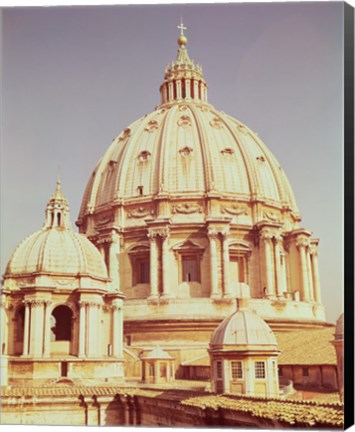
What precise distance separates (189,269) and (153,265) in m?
2.31

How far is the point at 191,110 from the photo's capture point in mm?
48344

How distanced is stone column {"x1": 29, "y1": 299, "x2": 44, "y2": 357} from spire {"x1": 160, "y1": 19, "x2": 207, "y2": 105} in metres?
24.8

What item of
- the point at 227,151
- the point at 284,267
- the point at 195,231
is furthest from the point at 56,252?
the point at 284,267

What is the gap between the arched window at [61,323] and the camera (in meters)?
32.5

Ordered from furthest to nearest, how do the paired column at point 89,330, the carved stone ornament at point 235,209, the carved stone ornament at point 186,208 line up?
the carved stone ornament at point 235,209 < the carved stone ornament at point 186,208 < the paired column at point 89,330

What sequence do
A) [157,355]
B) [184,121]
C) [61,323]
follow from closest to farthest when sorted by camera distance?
[61,323] → [157,355] → [184,121]

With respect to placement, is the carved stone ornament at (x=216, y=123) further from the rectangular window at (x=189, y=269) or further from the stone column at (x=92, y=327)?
the stone column at (x=92, y=327)

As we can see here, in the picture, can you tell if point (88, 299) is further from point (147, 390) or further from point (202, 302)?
point (202, 302)

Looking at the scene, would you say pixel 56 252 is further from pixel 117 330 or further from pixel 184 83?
pixel 184 83

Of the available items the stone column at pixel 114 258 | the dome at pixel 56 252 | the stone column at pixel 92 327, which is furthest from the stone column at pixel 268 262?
the stone column at pixel 92 327

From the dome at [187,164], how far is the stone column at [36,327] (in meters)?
14.2

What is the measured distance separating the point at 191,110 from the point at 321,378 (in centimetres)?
2564

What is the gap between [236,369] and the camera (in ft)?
81.7

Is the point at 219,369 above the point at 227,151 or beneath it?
beneath
